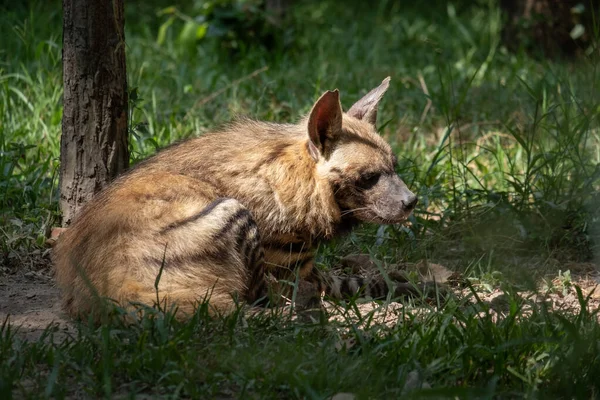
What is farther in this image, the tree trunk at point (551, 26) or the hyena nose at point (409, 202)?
the tree trunk at point (551, 26)

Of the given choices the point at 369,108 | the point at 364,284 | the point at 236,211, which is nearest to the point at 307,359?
the point at 236,211

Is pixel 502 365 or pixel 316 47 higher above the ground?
pixel 316 47

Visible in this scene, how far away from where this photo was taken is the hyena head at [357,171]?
5121 millimetres

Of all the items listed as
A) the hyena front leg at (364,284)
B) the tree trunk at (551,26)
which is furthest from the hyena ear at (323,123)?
the tree trunk at (551,26)

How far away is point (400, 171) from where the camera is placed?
6348mm

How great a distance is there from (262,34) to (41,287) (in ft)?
15.8

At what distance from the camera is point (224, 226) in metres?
4.70

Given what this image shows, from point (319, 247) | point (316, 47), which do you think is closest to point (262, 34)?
point (316, 47)

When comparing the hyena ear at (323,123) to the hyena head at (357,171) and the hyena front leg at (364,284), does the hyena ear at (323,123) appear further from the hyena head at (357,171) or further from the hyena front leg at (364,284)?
the hyena front leg at (364,284)

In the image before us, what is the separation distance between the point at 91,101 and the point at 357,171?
1650mm

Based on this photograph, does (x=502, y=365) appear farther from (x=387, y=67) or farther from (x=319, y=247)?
(x=387, y=67)

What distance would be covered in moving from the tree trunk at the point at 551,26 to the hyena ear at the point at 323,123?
17.2 feet

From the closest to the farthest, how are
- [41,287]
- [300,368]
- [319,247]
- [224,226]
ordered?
[300,368] → [224,226] → [41,287] → [319,247]

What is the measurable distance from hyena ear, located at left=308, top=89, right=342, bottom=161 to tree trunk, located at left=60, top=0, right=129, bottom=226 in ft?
4.01
